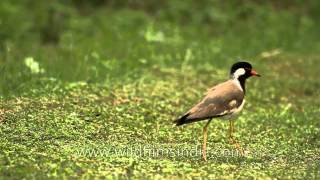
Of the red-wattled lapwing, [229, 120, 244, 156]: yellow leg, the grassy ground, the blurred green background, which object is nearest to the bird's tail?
the red-wattled lapwing

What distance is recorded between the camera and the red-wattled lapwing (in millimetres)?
7523

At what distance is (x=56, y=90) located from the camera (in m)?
10.1

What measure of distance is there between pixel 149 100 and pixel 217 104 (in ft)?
9.03

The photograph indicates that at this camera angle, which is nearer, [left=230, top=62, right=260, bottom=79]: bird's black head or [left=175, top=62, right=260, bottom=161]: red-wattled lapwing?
[left=175, top=62, right=260, bottom=161]: red-wattled lapwing

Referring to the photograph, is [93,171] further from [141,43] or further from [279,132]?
[141,43]

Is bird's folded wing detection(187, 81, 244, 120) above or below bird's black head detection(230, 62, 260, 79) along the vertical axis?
below

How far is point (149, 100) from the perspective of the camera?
10344 mm

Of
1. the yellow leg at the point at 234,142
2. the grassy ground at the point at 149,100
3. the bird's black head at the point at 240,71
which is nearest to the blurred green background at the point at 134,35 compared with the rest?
the grassy ground at the point at 149,100

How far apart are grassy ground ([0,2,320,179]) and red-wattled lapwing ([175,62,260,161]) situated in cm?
49

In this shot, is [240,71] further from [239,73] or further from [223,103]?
[223,103]

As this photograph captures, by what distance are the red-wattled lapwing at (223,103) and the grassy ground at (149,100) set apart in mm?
485

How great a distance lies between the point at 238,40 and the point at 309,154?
7153 mm

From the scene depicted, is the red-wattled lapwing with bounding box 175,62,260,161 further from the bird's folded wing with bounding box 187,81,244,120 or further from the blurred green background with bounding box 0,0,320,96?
the blurred green background with bounding box 0,0,320,96

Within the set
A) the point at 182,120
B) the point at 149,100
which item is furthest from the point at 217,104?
the point at 149,100
